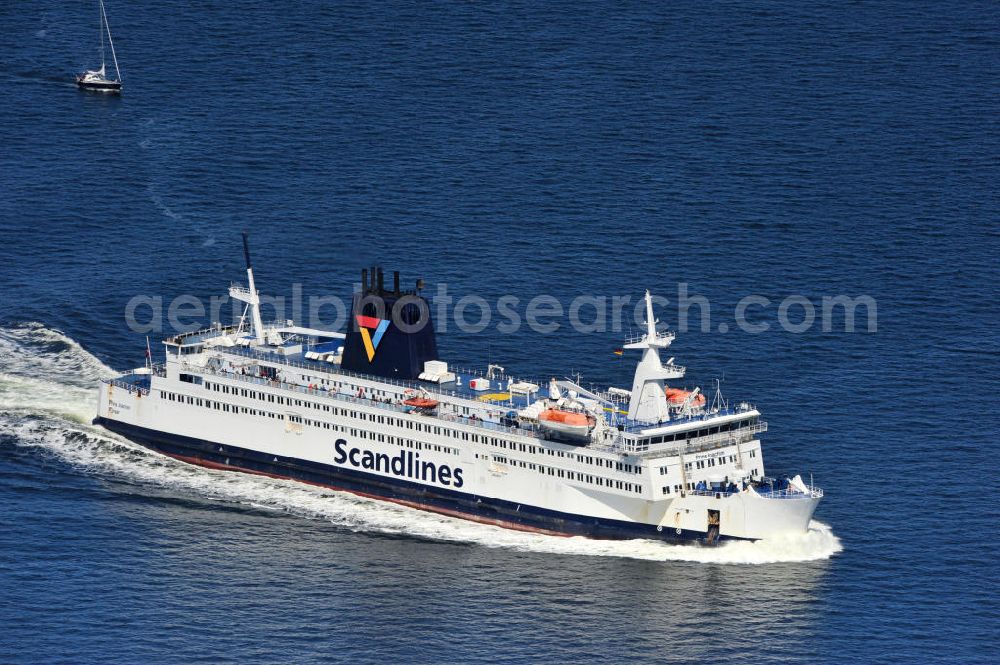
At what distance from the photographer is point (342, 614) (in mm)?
119312

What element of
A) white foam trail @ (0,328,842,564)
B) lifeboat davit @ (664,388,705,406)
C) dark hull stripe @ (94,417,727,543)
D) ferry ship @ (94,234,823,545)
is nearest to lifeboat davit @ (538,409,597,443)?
ferry ship @ (94,234,823,545)

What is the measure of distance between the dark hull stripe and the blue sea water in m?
1.38

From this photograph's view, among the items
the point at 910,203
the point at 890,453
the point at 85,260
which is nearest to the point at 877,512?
the point at 890,453

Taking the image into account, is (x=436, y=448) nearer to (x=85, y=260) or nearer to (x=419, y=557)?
(x=419, y=557)

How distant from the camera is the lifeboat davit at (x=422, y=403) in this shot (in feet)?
450

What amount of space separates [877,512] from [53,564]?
50.5 m

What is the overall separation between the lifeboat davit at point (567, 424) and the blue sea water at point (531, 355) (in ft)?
21.7

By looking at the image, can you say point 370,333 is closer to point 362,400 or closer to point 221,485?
point 362,400

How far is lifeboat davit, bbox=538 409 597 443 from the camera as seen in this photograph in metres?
130

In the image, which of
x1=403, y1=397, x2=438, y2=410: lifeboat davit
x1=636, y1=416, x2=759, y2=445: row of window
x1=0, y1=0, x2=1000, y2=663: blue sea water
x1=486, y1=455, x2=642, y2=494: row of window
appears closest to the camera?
x1=0, y1=0, x2=1000, y2=663: blue sea water

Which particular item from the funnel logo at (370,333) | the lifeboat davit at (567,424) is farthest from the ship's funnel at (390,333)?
the lifeboat davit at (567,424)

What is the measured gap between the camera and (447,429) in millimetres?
136250

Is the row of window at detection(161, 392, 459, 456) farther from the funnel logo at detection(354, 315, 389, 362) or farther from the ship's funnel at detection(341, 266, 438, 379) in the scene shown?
the funnel logo at detection(354, 315, 389, 362)

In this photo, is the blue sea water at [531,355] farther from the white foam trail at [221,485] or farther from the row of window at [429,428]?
the row of window at [429,428]
